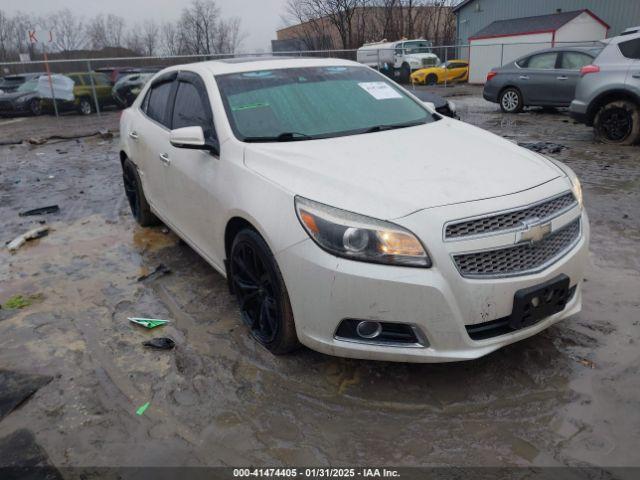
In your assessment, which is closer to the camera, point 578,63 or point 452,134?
point 452,134

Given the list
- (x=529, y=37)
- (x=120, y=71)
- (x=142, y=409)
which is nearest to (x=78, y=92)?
(x=120, y=71)

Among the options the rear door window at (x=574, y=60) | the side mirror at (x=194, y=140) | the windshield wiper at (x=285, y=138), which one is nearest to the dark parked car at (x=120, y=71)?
the rear door window at (x=574, y=60)

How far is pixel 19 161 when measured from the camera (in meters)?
10.4

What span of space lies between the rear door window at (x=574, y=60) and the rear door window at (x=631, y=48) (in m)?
4.00

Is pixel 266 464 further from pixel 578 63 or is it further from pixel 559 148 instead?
pixel 578 63

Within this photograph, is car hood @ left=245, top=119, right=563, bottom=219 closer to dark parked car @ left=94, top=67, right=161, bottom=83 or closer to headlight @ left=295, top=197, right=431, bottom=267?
headlight @ left=295, top=197, right=431, bottom=267

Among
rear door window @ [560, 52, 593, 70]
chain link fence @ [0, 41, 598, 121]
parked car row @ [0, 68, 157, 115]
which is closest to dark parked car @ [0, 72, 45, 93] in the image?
parked car row @ [0, 68, 157, 115]

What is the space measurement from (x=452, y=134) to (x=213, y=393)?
7.49 feet

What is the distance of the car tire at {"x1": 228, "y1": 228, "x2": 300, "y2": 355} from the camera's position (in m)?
2.82

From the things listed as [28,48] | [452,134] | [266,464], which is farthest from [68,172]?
[28,48]

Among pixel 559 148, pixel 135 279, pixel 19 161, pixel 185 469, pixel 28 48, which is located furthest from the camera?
pixel 28 48

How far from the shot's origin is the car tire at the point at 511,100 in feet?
44.5

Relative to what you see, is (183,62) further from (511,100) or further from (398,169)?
(398,169)

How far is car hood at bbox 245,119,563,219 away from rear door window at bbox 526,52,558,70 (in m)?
10.7
